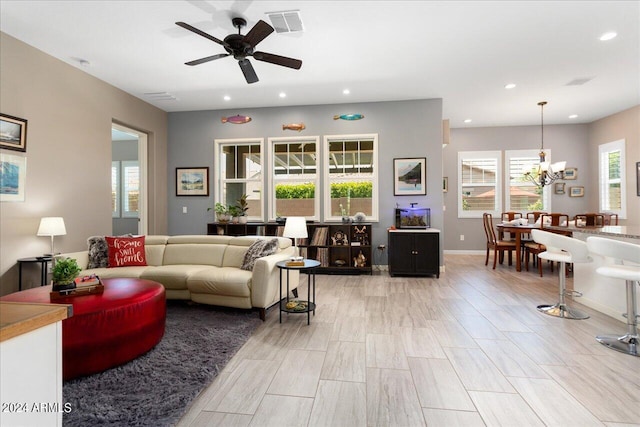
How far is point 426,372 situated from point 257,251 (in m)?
→ 2.23

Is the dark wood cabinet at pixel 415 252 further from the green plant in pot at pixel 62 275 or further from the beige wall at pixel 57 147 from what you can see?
the beige wall at pixel 57 147

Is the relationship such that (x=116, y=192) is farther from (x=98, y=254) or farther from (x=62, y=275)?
(x=62, y=275)

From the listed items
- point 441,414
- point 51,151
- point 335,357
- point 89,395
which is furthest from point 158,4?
point 441,414

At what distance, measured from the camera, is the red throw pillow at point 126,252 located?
3.97 metres

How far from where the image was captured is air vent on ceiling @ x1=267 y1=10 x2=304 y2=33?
3.23m

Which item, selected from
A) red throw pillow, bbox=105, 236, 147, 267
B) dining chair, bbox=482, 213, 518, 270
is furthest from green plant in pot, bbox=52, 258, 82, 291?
dining chair, bbox=482, 213, 518, 270

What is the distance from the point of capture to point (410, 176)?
5863 millimetres

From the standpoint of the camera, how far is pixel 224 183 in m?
6.48

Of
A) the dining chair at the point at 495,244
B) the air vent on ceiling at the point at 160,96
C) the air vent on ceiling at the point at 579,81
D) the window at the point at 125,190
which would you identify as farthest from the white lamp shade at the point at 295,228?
the window at the point at 125,190

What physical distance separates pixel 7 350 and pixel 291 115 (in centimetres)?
581

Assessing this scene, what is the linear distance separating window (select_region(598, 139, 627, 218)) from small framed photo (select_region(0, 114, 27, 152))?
9944 mm

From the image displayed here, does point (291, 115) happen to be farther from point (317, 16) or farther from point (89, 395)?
point (89, 395)

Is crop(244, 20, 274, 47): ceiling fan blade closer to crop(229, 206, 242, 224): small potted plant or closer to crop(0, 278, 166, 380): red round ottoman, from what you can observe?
crop(0, 278, 166, 380): red round ottoman

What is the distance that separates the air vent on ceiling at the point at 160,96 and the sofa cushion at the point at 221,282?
352cm
